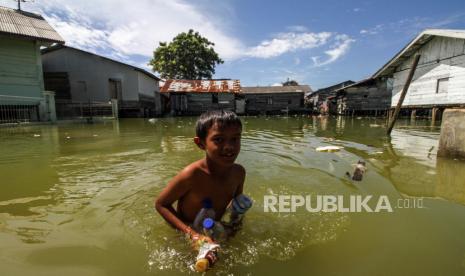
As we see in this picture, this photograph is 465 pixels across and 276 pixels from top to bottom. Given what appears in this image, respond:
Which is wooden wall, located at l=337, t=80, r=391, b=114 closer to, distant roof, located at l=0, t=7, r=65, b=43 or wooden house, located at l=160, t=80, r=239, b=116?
wooden house, located at l=160, t=80, r=239, b=116

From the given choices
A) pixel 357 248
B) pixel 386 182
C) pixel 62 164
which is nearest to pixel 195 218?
pixel 357 248

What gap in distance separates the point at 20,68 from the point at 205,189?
1691 cm

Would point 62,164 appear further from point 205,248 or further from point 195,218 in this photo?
point 205,248

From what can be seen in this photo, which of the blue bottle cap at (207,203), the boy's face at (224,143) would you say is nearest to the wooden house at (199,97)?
the blue bottle cap at (207,203)

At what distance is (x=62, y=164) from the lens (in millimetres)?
4719

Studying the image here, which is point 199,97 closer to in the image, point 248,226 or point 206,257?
point 248,226

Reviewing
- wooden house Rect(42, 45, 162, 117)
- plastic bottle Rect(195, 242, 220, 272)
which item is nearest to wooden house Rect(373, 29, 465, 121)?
plastic bottle Rect(195, 242, 220, 272)

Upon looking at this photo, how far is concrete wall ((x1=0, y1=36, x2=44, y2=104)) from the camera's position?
45.3ft

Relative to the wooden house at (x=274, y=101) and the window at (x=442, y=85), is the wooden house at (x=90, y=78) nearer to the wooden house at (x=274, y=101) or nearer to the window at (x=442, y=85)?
the wooden house at (x=274, y=101)

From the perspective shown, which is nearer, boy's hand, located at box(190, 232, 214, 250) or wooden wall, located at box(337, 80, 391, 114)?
boy's hand, located at box(190, 232, 214, 250)

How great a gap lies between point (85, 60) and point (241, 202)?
2310cm

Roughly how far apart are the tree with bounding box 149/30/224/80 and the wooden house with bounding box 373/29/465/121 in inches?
931

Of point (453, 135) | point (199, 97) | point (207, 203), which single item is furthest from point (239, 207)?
point (199, 97)

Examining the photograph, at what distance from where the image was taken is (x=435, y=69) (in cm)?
1594
